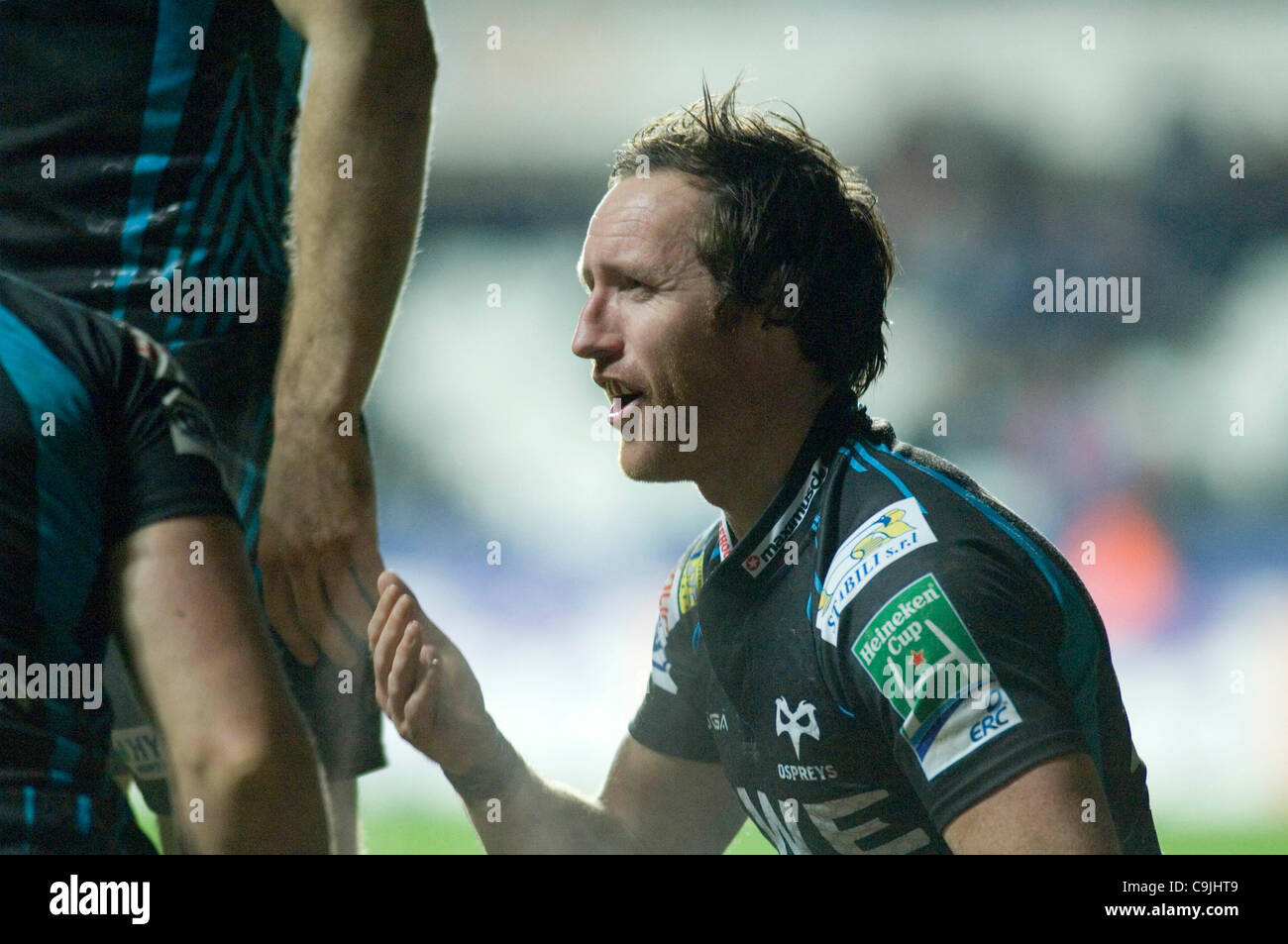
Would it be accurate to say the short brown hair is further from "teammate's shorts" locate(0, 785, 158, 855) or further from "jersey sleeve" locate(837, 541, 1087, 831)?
"teammate's shorts" locate(0, 785, 158, 855)

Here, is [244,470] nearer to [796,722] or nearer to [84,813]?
[84,813]

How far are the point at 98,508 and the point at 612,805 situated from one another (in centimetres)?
79

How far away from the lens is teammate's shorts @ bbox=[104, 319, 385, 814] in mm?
1426

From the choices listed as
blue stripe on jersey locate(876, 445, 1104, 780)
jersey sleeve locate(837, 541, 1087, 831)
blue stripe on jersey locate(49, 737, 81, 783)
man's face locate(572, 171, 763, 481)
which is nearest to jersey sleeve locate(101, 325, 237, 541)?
blue stripe on jersey locate(49, 737, 81, 783)

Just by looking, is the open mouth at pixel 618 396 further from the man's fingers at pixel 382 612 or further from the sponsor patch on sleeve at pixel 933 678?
the sponsor patch on sleeve at pixel 933 678

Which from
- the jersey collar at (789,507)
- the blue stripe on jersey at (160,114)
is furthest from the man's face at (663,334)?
the blue stripe on jersey at (160,114)

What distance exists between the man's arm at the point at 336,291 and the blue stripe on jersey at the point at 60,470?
32cm

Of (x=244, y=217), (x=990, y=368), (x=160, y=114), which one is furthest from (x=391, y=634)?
(x=990, y=368)

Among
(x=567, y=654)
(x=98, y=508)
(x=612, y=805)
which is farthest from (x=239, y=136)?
(x=567, y=654)

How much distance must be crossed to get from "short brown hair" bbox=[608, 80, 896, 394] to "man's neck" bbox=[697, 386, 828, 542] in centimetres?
7

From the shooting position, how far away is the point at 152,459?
115 centimetres

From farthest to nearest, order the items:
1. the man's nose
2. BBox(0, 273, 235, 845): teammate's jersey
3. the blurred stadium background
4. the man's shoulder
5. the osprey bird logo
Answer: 1. the blurred stadium background
2. the man's nose
3. the osprey bird logo
4. the man's shoulder
5. BBox(0, 273, 235, 845): teammate's jersey

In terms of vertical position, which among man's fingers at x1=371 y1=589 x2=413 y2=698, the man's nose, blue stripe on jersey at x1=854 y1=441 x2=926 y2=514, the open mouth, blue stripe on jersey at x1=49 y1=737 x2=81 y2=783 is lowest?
blue stripe on jersey at x1=49 y1=737 x2=81 y2=783
